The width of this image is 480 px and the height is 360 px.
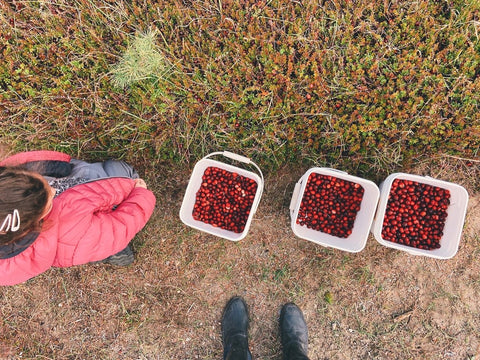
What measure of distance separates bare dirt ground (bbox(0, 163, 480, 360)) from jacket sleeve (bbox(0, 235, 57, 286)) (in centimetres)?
148

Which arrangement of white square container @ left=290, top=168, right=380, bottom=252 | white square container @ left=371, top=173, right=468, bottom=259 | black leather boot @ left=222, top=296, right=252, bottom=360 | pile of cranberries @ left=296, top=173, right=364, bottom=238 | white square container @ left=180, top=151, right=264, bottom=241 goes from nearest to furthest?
white square container @ left=371, top=173, right=468, bottom=259, white square container @ left=290, top=168, right=380, bottom=252, pile of cranberries @ left=296, top=173, right=364, bottom=238, white square container @ left=180, top=151, right=264, bottom=241, black leather boot @ left=222, top=296, right=252, bottom=360

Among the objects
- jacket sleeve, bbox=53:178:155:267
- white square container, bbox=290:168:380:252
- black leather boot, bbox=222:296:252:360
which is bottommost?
black leather boot, bbox=222:296:252:360

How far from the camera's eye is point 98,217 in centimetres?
291

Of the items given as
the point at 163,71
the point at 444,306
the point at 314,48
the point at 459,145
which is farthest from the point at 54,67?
the point at 444,306

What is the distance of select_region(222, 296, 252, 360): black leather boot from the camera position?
3.70m

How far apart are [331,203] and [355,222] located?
34 cm

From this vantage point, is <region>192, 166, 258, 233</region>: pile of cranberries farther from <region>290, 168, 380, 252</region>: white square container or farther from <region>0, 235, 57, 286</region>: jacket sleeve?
<region>0, 235, 57, 286</region>: jacket sleeve

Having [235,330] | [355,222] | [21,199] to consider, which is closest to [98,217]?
[21,199]

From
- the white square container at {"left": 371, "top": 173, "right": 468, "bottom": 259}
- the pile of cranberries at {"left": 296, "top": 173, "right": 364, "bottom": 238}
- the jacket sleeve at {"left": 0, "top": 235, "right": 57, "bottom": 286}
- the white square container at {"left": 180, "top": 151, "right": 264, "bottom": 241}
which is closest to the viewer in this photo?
the jacket sleeve at {"left": 0, "top": 235, "right": 57, "bottom": 286}

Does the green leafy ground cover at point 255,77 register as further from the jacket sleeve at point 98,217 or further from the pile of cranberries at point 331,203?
the jacket sleeve at point 98,217

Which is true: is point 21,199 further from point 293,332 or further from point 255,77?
point 293,332

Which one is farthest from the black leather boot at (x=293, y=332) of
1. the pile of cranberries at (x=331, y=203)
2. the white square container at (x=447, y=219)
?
the white square container at (x=447, y=219)

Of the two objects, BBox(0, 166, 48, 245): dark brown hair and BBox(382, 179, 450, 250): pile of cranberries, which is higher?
BBox(0, 166, 48, 245): dark brown hair

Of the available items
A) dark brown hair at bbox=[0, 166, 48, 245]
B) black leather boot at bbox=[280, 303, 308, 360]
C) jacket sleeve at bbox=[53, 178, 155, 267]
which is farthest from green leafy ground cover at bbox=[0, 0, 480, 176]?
black leather boot at bbox=[280, 303, 308, 360]
